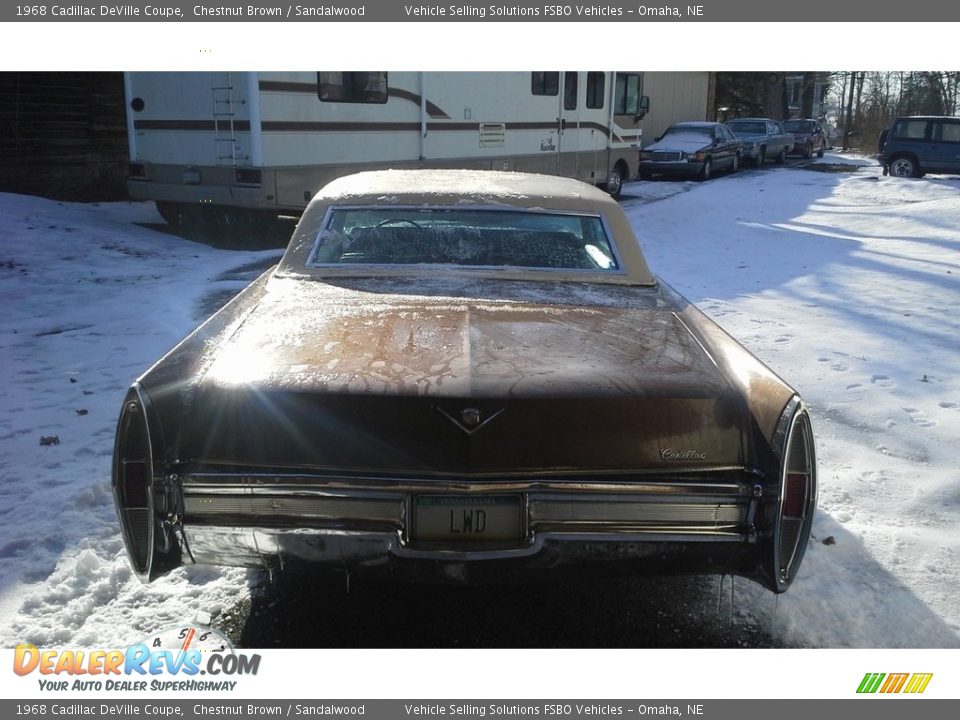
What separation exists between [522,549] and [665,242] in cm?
1034

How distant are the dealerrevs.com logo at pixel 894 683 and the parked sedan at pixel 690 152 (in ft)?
64.5

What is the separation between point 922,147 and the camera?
2122 cm

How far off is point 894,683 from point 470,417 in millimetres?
1546

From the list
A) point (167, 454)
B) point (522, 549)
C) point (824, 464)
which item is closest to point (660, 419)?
point (522, 549)

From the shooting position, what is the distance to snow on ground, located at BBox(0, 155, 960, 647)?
2.99m

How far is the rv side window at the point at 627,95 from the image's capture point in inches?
672

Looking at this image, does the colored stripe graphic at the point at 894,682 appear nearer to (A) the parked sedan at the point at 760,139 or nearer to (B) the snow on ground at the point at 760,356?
(B) the snow on ground at the point at 760,356

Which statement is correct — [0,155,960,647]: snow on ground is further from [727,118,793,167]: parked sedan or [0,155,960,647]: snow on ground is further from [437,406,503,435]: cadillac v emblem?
[727,118,793,167]: parked sedan

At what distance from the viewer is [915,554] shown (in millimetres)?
3402

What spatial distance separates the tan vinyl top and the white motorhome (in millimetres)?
6268

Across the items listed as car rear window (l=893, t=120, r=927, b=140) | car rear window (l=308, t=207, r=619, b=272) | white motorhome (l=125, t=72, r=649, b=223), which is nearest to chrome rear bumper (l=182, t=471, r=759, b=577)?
car rear window (l=308, t=207, r=619, b=272)

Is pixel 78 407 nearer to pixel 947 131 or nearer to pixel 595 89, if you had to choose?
pixel 595 89

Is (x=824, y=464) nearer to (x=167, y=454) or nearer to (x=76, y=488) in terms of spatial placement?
(x=167, y=454)

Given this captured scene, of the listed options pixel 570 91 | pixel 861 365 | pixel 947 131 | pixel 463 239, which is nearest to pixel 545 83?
pixel 570 91
